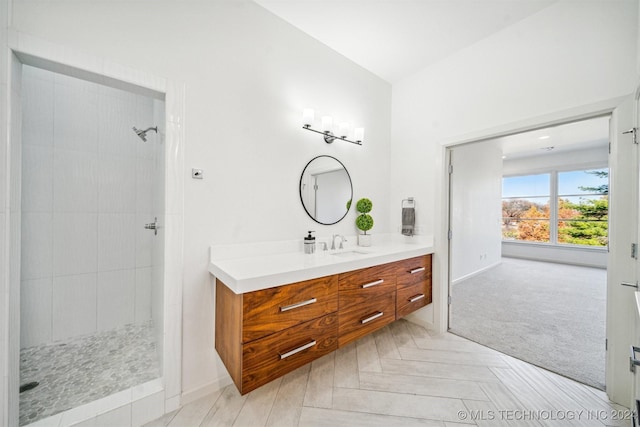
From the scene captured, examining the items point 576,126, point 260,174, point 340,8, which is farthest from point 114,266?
point 576,126

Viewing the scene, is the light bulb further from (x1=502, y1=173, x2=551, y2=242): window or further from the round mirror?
(x1=502, y1=173, x2=551, y2=242): window

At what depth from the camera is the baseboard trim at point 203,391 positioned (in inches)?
62.1

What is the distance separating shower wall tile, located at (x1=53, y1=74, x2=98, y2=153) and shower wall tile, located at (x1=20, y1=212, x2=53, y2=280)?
63 cm

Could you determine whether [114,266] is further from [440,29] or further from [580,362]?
[580,362]

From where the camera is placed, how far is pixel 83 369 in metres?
1.77

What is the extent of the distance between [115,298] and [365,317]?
237 cm

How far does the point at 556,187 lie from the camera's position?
20.5 feet

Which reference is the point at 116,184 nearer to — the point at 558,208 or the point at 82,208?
the point at 82,208

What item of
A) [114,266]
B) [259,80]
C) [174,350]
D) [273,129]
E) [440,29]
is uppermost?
[440,29]

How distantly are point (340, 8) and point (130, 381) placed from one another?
10.4 ft

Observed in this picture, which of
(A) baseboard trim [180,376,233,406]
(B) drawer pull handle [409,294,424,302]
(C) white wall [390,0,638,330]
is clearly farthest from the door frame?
(A) baseboard trim [180,376,233,406]

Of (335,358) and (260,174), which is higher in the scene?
(260,174)

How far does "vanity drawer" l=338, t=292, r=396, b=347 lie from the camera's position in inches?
68.9

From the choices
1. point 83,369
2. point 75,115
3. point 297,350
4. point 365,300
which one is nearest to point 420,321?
point 365,300
